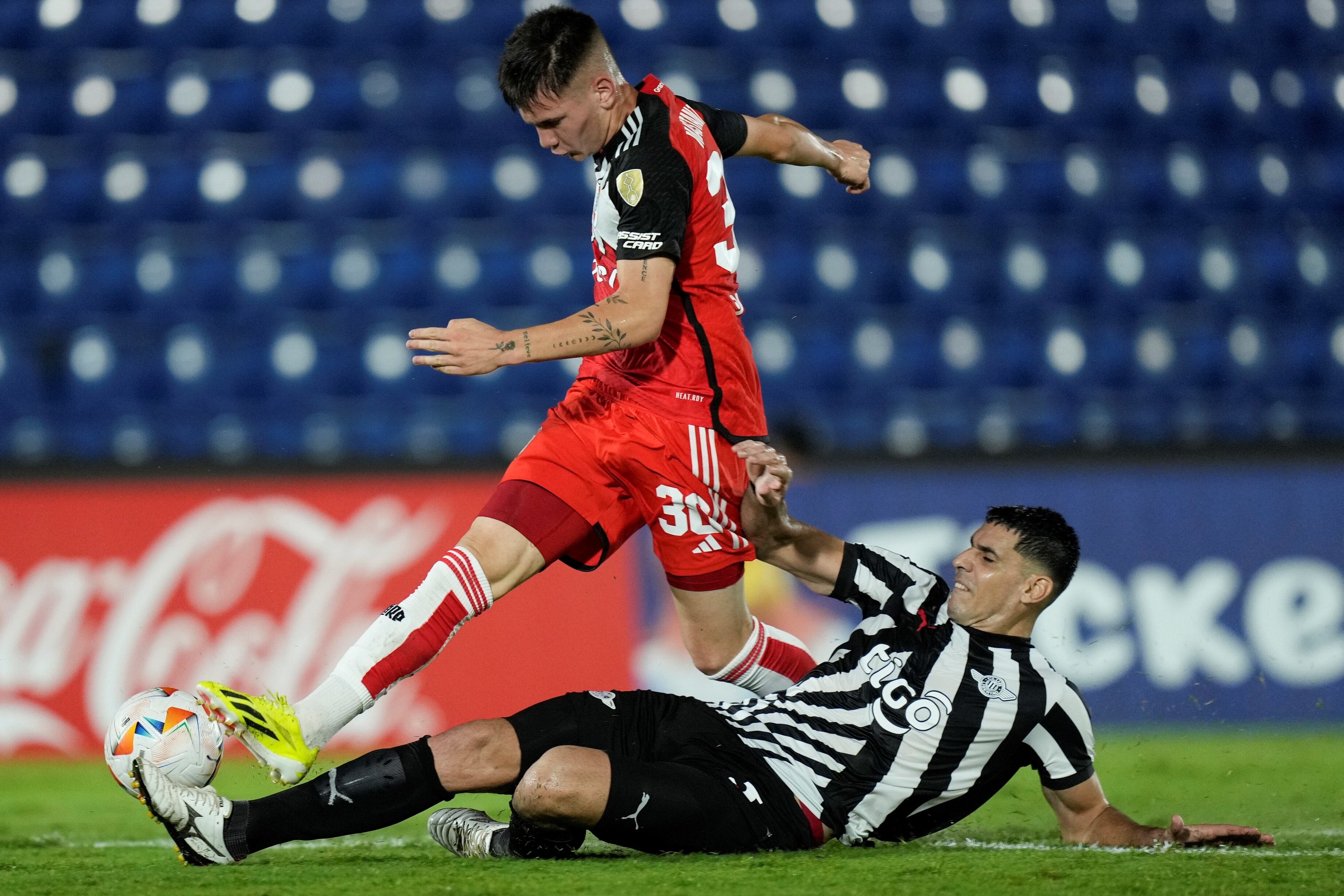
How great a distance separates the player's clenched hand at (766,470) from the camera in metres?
3.44

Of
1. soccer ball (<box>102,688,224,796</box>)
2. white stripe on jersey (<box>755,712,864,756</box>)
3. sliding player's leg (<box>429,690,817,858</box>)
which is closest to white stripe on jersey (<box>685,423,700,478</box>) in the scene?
sliding player's leg (<box>429,690,817,858</box>)

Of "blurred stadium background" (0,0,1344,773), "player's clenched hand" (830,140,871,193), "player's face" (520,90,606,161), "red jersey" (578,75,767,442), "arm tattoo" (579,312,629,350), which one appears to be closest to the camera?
"arm tattoo" (579,312,629,350)

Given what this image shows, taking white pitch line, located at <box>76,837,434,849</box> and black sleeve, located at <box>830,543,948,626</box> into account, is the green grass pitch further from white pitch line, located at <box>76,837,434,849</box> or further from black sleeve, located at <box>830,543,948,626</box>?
black sleeve, located at <box>830,543,948,626</box>

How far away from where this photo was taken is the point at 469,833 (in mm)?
3223

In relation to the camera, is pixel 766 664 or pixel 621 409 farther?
pixel 766 664

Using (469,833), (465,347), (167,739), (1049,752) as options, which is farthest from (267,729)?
(1049,752)

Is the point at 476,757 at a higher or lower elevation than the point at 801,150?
lower

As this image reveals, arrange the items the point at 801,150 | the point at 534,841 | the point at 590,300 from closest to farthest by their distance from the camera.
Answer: the point at 534,841, the point at 801,150, the point at 590,300

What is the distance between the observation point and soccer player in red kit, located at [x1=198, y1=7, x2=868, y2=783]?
3.15 m

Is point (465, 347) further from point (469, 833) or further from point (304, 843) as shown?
point (304, 843)

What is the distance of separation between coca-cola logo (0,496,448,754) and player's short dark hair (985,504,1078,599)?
287 cm

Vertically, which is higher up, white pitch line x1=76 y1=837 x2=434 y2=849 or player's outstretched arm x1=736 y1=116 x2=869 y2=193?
player's outstretched arm x1=736 y1=116 x2=869 y2=193

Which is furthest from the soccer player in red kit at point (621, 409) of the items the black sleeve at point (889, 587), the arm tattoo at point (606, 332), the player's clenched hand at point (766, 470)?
the black sleeve at point (889, 587)

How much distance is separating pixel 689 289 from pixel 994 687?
1223 millimetres
